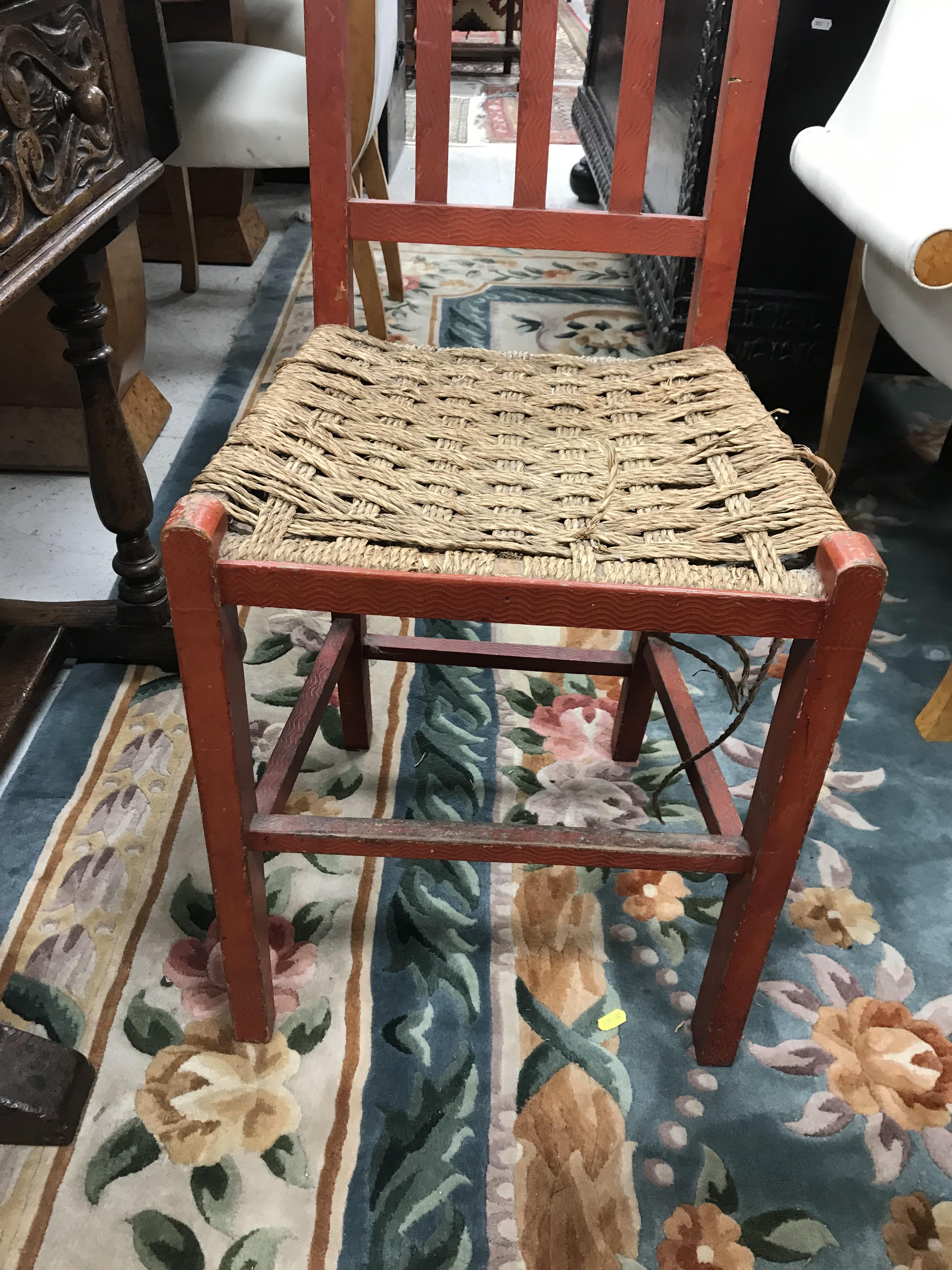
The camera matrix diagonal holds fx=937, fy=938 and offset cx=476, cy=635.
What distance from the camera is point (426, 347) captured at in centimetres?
91

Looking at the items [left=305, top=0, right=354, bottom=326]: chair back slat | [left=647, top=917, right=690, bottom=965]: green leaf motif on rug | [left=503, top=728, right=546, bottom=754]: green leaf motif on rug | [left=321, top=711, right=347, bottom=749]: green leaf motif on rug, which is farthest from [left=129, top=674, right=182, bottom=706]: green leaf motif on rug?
[left=647, top=917, right=690, bottom=965]: green leaf motif on rug

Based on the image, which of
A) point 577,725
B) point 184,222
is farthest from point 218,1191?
point 184,222

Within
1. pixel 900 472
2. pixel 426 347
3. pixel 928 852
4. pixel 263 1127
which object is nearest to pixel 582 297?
pixel 900 472

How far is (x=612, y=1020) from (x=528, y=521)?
0.46m

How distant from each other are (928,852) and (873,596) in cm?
56

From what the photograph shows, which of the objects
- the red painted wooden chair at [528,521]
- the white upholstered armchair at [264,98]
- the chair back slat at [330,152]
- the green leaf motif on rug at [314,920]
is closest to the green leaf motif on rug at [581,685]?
the red painted wooden chair at [528,521]

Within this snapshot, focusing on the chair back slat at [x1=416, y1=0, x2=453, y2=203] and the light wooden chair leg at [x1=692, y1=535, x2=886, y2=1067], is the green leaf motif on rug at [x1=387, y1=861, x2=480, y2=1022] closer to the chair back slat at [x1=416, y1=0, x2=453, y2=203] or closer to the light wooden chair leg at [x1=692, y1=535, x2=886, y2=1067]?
the light wooden chair leg at [x1=692, y1=535, x2=886, y2=1067]

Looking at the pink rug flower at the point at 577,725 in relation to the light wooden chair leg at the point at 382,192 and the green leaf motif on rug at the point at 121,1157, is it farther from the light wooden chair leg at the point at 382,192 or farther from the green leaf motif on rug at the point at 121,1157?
the light wooden chair leg at the point at 382,192

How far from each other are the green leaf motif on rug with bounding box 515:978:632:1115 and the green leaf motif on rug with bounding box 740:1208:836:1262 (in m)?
0.12

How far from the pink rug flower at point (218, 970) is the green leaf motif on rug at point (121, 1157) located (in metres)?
0.10

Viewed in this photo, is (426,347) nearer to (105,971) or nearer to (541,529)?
(541,529)

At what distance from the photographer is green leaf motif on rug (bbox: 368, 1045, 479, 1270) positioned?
653 millimetres

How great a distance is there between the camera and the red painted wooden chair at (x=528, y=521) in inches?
22.3

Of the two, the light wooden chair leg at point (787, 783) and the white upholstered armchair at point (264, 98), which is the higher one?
the white upholstered armchair at point (264, 98)
